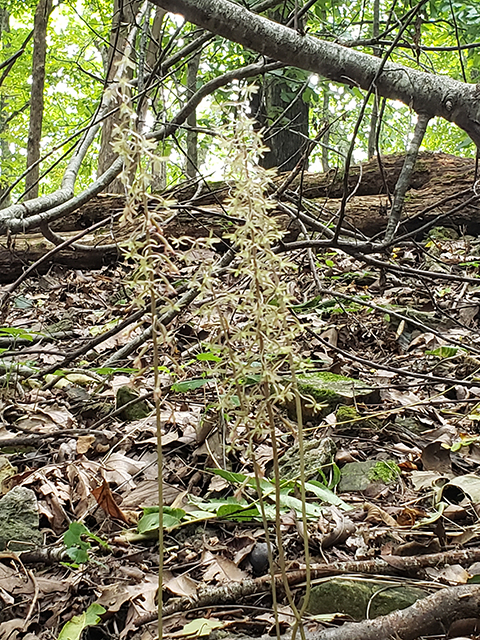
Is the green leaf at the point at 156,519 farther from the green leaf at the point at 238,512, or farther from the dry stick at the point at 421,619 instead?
the dry stick at the point at 421,619

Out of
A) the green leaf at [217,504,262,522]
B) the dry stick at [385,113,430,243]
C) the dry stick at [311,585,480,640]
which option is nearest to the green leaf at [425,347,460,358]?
the dry stick at [385,113,430,243]

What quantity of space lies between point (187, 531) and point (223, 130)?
1513 millimetres

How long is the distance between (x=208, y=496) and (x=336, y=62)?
7.35ft

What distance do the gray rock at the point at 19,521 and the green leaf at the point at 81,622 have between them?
47 cm

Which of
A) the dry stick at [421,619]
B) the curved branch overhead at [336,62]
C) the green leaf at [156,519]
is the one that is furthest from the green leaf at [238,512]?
the curved branch overhead at [336,62]

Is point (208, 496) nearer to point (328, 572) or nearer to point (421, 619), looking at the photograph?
point (328, 572)

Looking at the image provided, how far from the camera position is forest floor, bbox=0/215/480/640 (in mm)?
1512

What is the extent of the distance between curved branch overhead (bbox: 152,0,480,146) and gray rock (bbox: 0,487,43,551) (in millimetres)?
2283

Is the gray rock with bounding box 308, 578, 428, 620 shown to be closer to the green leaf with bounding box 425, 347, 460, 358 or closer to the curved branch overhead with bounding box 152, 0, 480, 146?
the green leaf with bounding box 425, 347, 460, 358

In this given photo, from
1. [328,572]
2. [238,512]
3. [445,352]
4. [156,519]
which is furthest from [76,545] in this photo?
[445,352]

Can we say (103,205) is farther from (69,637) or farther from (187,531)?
(69,637)

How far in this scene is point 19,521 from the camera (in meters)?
1.96

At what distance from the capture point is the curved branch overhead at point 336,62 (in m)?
2.66

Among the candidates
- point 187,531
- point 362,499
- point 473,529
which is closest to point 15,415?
point 187,531
